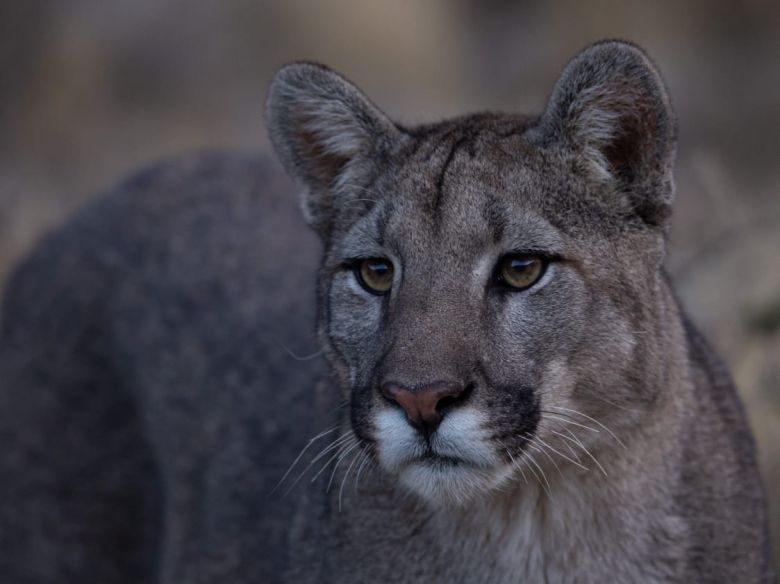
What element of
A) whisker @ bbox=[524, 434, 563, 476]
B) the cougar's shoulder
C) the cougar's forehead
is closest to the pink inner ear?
the cougar's forehead

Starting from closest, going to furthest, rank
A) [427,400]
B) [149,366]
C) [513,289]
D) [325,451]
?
1. [427,400]
2. [513,289]
3. [325,451]
4. [149,366]

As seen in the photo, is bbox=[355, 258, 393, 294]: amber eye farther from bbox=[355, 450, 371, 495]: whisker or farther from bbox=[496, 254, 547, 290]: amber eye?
bbox=[355, 450, 371, 495]: whisker

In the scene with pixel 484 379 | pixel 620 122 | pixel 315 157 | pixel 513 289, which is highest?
pixel 620 122

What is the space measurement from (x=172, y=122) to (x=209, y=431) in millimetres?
8127

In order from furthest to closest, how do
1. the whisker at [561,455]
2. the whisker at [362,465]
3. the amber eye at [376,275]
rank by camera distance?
the amber eye at [376,275], the whisker at [362,465], the whisker at [561,455]

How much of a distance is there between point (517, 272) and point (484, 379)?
19.9 inches

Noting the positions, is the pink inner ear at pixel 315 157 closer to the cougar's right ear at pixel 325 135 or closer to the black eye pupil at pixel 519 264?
the cougar's right ear at pixel 325 135

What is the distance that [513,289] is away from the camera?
478 cm

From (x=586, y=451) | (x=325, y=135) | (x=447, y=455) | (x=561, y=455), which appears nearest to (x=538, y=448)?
(x=561, y=455)

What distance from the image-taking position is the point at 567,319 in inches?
188

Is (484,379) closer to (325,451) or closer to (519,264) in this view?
(519,264)

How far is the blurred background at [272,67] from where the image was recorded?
13.7 m

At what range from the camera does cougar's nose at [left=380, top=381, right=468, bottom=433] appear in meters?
4.37

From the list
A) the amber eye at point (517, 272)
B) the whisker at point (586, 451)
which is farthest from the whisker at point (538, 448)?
the amber eye at point (517, 272)
